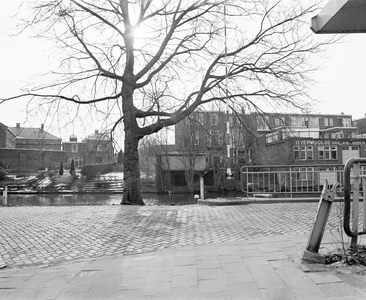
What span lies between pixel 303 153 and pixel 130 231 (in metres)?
37.5

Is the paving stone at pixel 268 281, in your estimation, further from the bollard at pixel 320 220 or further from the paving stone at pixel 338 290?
the bollard at pixel 320 220

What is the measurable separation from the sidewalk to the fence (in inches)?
283

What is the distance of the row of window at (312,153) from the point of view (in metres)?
39.3

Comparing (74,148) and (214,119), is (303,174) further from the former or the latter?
(74,148)

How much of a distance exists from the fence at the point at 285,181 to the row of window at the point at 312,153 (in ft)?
92.9

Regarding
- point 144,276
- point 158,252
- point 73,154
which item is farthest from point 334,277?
point 73,154

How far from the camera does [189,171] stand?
43.9 metres

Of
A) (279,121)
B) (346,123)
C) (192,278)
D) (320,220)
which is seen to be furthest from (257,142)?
(346,123)

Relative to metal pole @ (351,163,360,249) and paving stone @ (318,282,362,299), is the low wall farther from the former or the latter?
paving stone @ (318,282,362,299)

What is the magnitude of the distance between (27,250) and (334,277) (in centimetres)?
466

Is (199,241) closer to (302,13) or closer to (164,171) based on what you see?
(302,13)

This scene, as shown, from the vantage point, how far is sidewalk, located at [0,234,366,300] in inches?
124

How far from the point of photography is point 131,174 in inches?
574

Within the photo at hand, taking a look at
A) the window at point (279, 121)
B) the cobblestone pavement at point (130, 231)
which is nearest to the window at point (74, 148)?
the window at point (279, 121)
